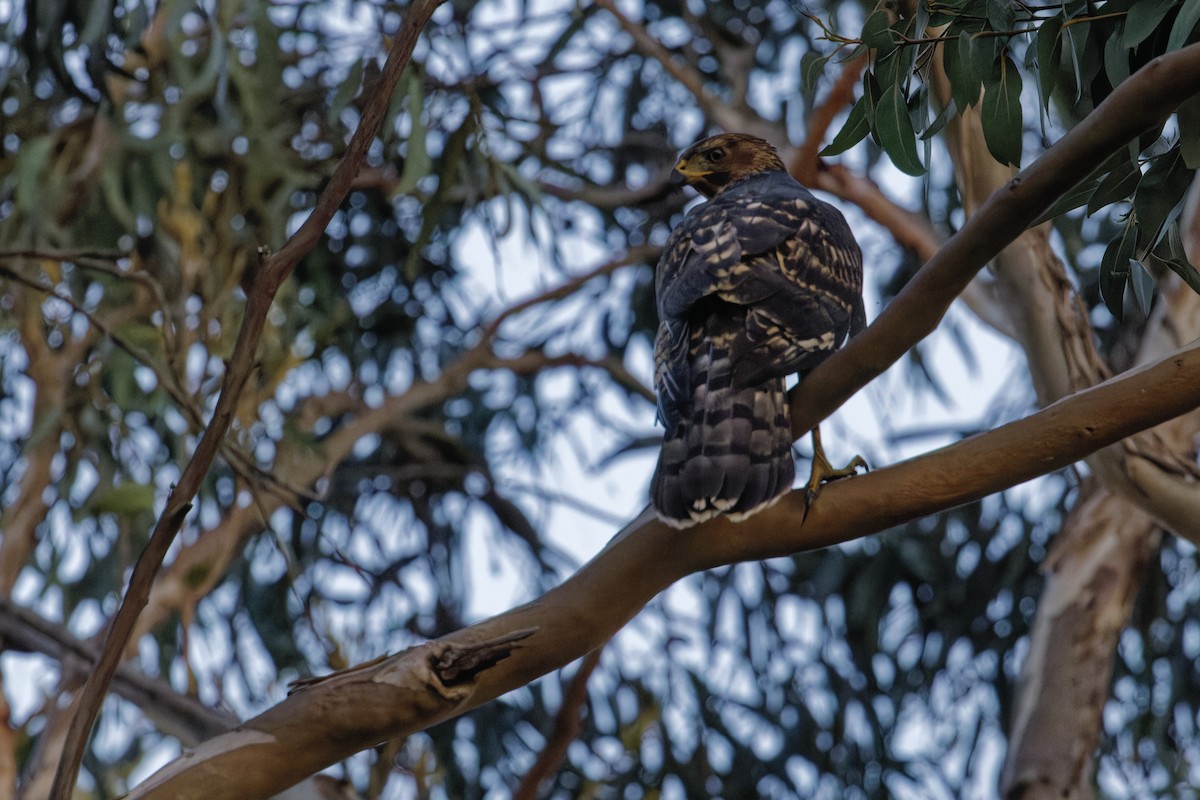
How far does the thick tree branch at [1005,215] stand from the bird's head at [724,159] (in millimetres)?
1503

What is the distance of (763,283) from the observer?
237cm

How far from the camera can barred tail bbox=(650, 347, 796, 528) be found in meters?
1.98

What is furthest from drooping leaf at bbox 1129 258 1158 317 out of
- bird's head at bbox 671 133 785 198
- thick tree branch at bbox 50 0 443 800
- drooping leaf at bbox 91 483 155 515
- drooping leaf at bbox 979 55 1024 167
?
drooping leaf at bbox 91 483 155 515

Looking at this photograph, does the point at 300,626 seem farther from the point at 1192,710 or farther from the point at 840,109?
the point at 1192,710

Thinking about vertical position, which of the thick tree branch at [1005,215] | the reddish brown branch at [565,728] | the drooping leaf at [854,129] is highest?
the drooping leaf at [854,129]

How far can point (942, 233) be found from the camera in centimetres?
472

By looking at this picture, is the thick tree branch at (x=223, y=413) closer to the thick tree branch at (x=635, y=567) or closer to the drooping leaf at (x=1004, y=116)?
the thick tree branch at (x=635, y=567)

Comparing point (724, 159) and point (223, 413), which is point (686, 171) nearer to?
point (724, 159)

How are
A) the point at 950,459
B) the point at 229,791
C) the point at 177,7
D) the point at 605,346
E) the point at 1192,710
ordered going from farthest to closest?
the point at 605,346, the point at 1192,710, the point at 177,7, the point at 950,459, the point at 229,791

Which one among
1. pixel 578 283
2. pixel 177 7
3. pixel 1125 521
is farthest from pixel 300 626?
pixel 1125 521

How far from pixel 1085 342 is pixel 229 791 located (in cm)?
208

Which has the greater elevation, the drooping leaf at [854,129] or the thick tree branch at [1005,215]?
the drooping leaf at [854,129]

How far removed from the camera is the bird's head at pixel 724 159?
346 cm

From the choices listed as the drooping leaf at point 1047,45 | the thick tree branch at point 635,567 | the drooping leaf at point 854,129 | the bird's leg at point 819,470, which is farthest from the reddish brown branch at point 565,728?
the drooping leaf at point 1047,45
